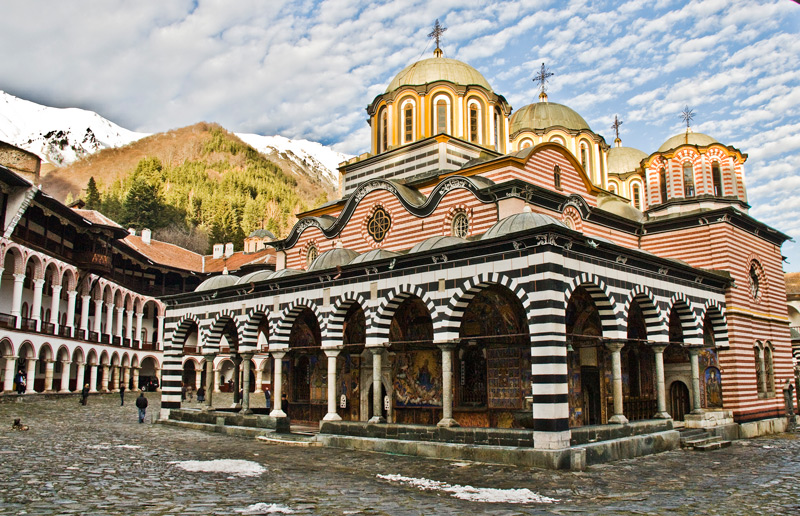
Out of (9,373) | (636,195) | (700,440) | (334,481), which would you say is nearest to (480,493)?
(334,481)

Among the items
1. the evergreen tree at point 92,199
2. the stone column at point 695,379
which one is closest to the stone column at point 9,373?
the stone column at point 695,379

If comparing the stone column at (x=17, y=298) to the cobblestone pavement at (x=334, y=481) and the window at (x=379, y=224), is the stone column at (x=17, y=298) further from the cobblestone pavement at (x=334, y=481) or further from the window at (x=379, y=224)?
the window at (x=379, y=224)

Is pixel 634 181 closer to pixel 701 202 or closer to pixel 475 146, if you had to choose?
pixel 701 202

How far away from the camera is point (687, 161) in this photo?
21281mm

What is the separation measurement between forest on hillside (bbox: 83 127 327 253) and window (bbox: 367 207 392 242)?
4526 centimetres

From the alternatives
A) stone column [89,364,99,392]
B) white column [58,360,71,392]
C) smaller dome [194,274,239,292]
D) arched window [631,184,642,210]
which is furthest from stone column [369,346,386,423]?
stone column [89,364,99,392]

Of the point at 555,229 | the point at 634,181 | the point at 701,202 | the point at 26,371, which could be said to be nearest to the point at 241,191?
the point at 26,371

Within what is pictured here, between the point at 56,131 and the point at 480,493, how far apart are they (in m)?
136

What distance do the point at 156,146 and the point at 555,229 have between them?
126 meters

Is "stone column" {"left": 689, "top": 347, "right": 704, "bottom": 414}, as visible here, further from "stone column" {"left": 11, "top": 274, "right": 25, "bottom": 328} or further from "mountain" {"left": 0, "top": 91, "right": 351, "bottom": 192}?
"mountain" {"left": 0, "top": 91, "right": 351, "bottom": 192}

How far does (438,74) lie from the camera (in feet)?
71.4

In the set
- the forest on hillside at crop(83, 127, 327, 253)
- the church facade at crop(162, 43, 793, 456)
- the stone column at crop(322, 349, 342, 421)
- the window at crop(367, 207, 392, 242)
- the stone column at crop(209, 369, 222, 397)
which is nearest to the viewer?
the church facade at crop(162, 43, 793, 456)

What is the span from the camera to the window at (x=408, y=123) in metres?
21.5

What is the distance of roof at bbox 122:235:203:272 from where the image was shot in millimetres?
44188
